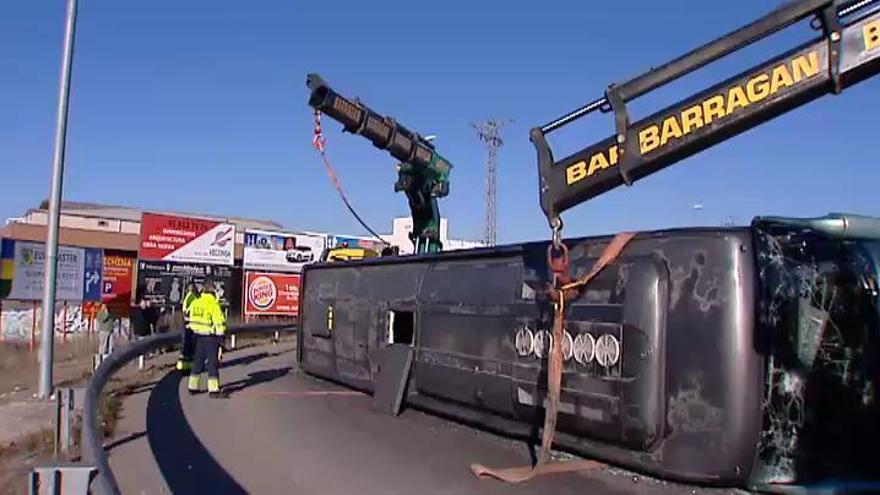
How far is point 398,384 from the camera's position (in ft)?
31.0

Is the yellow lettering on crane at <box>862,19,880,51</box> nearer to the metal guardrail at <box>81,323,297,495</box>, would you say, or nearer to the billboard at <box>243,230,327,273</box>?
the metal guardrail at <box>81,323,297,495</box>

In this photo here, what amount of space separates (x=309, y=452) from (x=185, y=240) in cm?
2580

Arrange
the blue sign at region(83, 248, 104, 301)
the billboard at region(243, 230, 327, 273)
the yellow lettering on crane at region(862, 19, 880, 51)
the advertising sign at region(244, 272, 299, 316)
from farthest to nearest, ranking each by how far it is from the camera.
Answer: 1. the billboard at region(243, 230, 327, 273)
2. the advertising sign at region(244, 272, 299, 316)
3. the blue sign at region(83, 248, 104, 301)
4. the yellow lettering on crane at region(862, 19, 880, 51)

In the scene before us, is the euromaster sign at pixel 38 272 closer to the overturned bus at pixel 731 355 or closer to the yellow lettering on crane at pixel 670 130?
the overturned bus at pixel 731 355

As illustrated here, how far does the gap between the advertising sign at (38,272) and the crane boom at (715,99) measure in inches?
815

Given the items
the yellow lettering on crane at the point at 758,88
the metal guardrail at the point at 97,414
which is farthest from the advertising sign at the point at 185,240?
the yellow lettering on crane at the point at 758,88

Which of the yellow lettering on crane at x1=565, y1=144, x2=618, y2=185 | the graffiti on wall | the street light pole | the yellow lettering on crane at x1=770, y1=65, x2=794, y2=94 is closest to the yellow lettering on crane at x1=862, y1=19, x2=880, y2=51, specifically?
the yellow lettering on crane at x1=770, y1=65, x2=794, y2=94

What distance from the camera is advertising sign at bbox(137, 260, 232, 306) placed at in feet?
98.7

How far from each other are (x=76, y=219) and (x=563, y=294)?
123ft

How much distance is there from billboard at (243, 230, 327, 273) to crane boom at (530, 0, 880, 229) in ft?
95.9

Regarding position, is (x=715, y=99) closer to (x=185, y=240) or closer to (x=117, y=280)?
(x=185, y=240)

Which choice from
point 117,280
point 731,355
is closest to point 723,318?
point 731,355

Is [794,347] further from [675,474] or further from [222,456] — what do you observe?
[222,456]

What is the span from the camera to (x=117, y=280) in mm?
35375
